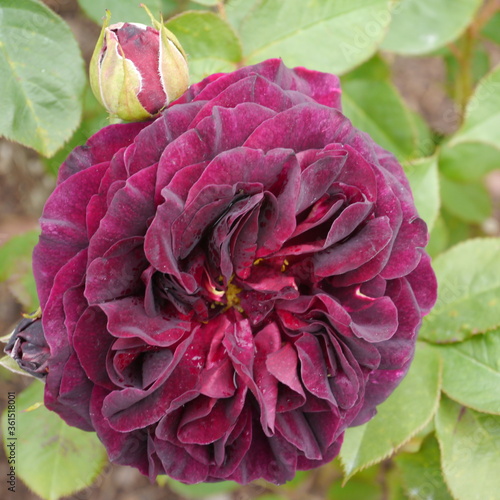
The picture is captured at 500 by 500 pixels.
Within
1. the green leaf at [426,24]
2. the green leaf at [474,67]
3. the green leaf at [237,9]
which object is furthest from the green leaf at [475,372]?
the green leaf at [474,67]

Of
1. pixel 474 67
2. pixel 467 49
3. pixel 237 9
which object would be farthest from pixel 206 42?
pixel 474 67

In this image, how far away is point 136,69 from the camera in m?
0.91

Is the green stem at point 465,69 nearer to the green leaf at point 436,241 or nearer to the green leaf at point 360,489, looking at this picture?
the green leaf at point 436,241

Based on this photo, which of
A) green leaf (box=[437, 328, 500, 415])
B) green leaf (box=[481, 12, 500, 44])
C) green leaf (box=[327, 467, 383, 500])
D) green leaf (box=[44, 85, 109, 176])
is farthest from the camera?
green leaf (box=[327, 467, 383, 500])

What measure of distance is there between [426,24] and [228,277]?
101 centimetres

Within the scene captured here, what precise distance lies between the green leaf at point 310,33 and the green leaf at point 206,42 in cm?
5

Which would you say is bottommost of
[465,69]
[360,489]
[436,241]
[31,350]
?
[360,489]

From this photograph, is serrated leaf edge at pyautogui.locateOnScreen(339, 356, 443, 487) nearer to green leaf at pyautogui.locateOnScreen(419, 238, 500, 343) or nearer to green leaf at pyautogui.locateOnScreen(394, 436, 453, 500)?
green leaf at pyautogui.locateOnScreen(419, 238, 500, 343)

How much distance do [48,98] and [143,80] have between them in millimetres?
275

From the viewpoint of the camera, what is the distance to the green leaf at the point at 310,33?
122 cm

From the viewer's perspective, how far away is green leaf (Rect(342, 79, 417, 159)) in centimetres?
167

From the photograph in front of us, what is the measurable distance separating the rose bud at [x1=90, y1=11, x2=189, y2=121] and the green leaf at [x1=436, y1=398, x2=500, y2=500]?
0.86m

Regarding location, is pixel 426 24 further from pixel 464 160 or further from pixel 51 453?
pixel 51 453

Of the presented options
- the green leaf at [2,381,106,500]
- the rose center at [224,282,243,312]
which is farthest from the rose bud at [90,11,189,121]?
the green leaf at [2,381,106,500]
